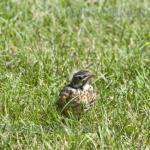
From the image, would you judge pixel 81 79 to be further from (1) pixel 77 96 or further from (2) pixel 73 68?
(2) pixel 73 68

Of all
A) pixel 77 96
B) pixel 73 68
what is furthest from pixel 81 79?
pixel 73 68

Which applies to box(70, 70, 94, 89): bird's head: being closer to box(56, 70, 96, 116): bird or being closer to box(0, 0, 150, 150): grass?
box(56, 70, 96, 116): bird

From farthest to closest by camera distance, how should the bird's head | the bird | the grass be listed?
the bird's head → the bird → the grass

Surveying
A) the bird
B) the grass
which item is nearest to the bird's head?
the bird

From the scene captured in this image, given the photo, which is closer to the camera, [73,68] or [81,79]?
[81,79]

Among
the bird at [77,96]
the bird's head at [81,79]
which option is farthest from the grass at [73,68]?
the bird's head at [81,79]

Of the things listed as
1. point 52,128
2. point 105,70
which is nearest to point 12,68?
point 105,70

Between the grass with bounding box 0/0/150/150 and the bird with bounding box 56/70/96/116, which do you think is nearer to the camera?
the grass with bounding box 0/0/150/150
